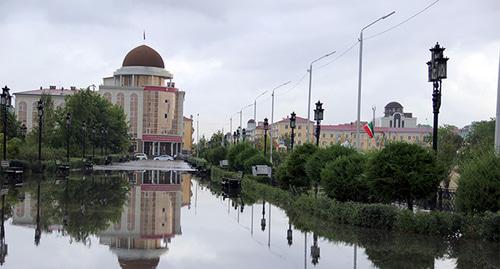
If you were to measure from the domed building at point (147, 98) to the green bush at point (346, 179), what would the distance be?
89306 millimetres

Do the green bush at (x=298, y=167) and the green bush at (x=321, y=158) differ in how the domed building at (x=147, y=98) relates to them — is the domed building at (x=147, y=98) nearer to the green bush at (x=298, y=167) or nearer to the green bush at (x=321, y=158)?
the green bush at (x=298, y=167)

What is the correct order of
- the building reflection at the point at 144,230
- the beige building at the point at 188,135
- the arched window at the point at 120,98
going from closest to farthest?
the building reflection at the point at 144,230
the arched window at the point at 120,98
the beige building at the point at 188,135

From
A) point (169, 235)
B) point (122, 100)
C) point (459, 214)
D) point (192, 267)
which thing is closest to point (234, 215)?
point (169, 235)

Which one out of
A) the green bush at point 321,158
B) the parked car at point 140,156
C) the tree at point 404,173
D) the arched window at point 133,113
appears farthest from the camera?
the arched window at point 133,113

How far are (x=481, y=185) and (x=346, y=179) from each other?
16.1 feet

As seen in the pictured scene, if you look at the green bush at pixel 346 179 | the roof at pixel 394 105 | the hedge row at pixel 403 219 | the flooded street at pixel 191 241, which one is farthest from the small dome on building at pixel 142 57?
the green bush at pixel 346 179

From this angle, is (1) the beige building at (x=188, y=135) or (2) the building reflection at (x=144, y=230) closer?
(2) the building reflection at (x=144, y=230)

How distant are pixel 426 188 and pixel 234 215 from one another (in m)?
6.05

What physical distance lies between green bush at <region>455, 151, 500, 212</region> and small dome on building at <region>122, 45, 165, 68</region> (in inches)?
3816

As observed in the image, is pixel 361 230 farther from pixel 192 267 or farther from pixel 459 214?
pixel 192 267

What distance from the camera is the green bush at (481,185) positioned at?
13.1 metres

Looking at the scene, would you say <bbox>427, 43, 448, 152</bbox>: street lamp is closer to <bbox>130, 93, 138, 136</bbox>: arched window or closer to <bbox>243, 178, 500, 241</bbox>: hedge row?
<bbox>243, 178, 500, 241</bbox>: hedge row

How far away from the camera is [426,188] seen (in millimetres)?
15188

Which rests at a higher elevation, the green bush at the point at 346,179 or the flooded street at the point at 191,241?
the green bush at the point at 346,179
